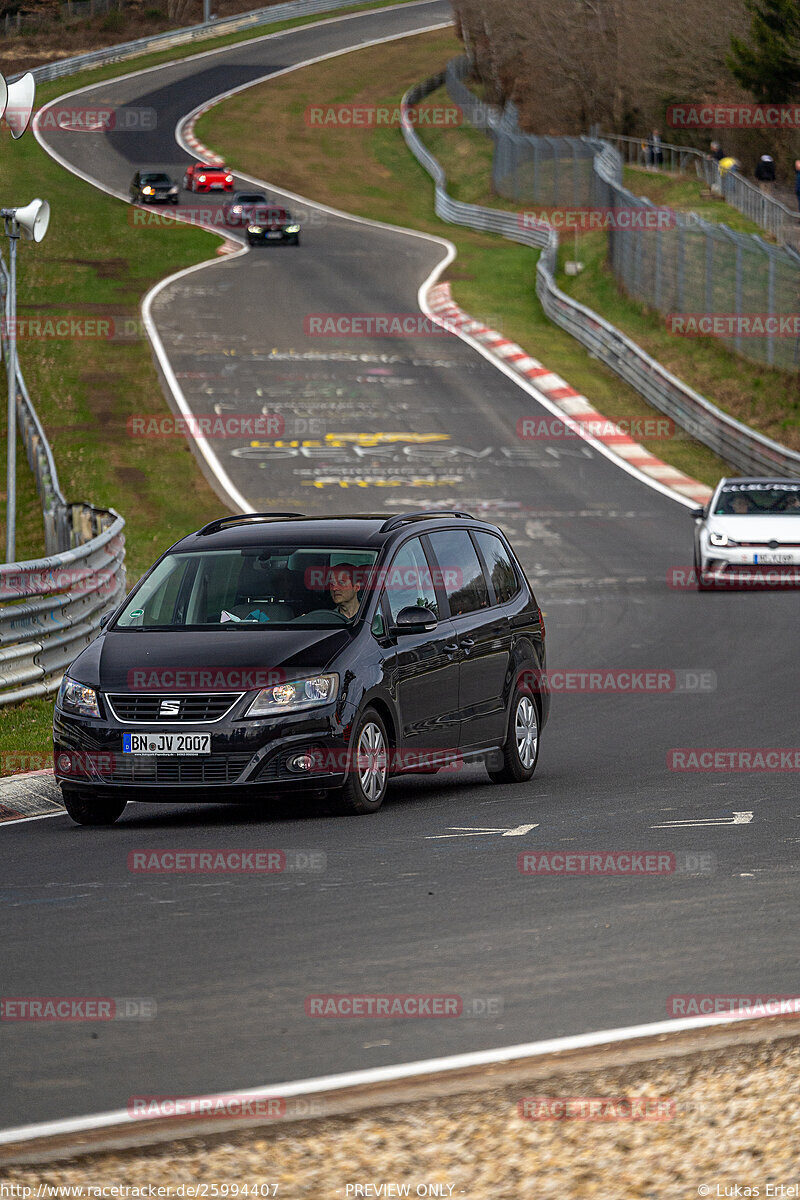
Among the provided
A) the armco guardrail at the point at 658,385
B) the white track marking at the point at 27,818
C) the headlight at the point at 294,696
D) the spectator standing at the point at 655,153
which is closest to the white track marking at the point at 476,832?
the headlight at the point at 294,696

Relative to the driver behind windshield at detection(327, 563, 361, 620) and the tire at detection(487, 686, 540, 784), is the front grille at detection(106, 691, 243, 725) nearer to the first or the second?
the driver behind windshield at detection(327, 563, 361, 620)

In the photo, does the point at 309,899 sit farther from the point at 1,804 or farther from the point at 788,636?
the point at 788,636

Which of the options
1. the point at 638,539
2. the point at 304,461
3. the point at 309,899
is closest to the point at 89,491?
the point at 304,461

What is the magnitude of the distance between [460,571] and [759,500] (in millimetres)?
13912

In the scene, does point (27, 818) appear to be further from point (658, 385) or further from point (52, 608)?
point (658, 385)

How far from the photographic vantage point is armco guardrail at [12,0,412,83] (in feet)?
314

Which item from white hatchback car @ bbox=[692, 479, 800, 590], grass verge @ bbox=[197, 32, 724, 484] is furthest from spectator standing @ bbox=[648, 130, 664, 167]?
white hatchback car @ bbox=[692, 479, 800, 590]

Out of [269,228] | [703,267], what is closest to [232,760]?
[703,267]

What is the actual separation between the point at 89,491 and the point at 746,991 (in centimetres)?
2495

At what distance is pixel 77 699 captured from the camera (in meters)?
9.97

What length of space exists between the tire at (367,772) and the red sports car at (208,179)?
61.2 metres

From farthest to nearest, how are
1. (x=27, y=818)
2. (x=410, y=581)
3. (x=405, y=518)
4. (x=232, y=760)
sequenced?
(x=405, y=518), (x=410, y=581), (x=27, y=818), (x=232, y=760)

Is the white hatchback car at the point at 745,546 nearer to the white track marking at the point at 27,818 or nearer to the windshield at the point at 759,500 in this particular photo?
the windshield at the point at 759,500

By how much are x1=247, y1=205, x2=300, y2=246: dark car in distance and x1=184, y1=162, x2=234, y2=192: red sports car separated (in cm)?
1156
